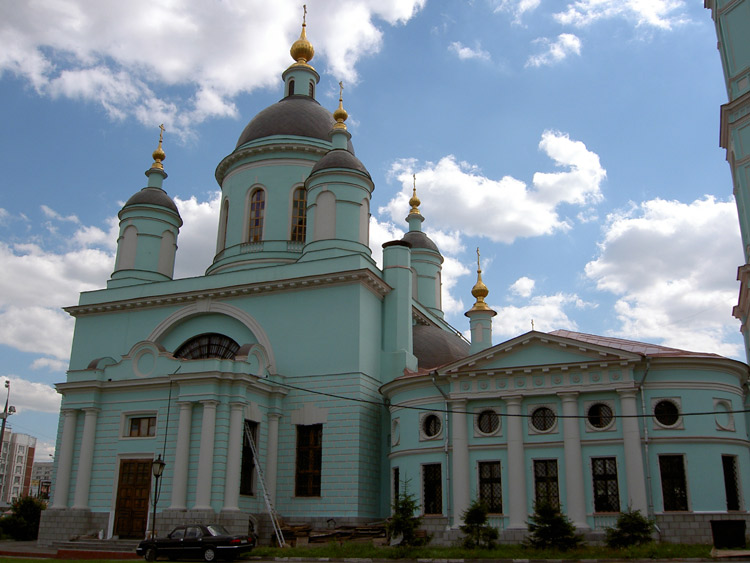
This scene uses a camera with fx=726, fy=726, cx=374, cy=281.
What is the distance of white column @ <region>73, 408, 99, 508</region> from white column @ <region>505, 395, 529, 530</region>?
13.2m

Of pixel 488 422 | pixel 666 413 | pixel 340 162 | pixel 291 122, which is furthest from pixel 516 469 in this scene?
pixel 291 122

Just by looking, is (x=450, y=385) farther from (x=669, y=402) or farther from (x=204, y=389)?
(x=204, y=389)

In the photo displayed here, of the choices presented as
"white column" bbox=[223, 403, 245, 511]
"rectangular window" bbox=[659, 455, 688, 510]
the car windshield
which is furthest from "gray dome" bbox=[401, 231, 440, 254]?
the car windshield

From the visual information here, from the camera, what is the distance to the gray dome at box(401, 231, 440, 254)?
Answer: 124ft

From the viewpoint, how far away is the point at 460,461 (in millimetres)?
20766

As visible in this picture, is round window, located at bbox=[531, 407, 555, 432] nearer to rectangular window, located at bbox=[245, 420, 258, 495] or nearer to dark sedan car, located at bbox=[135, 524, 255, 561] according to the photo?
dark sedan car, located at bbox=[135, 524, 255, 561]

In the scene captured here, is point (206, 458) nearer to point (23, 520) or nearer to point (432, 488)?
point (432, 488)

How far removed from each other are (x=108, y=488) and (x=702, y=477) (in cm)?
1741

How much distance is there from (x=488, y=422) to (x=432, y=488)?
8.50 ft

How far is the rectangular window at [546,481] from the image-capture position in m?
19.6

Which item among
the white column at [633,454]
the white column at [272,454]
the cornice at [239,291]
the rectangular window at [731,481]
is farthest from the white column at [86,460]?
the rectangular window at [731,481]

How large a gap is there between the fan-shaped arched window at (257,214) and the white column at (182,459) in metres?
9.41

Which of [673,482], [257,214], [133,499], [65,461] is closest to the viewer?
[673,482]

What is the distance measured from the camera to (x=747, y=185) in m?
19.9
